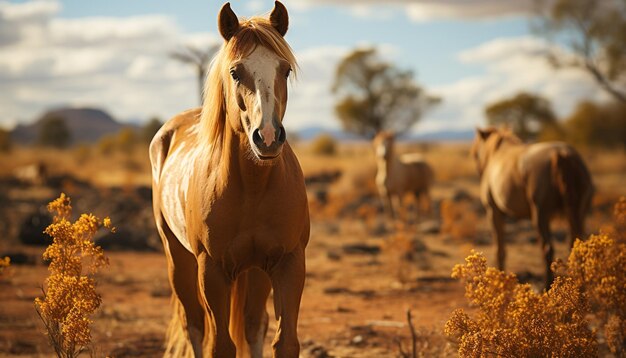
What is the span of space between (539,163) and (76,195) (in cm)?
1531

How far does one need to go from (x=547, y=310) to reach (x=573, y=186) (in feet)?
11.4

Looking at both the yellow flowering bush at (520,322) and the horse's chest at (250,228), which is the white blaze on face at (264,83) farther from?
the yellow flowering bush at (520,322)

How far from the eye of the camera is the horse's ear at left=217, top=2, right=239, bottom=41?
3053mm

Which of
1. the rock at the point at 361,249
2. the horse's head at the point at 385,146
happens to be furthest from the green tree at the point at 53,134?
the rock at the point at 361,249

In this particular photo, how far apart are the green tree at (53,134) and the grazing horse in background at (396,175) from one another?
57361mm

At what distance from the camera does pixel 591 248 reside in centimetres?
360

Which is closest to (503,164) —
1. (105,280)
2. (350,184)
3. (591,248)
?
(591,248)

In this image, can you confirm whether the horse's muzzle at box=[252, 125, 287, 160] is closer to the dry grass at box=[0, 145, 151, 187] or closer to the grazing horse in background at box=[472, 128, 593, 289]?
the grazing horse in background at box=[472, 128, 593, 289]

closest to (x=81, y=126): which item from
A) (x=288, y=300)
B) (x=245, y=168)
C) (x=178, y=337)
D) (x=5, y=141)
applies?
(x=5, y=141)

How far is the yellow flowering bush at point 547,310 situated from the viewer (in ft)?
10.9

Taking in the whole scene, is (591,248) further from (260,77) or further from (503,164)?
(503,164)

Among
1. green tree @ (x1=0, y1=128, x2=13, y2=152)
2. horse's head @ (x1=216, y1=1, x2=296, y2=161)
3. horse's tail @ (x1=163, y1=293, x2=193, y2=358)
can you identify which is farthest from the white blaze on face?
green tree @ (x1=0, y1=128, x2=13, y2=152)

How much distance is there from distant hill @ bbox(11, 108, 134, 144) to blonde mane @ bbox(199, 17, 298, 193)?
144526 mm

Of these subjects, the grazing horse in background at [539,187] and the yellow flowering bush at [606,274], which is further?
the grazing horse in background at [539,187]
